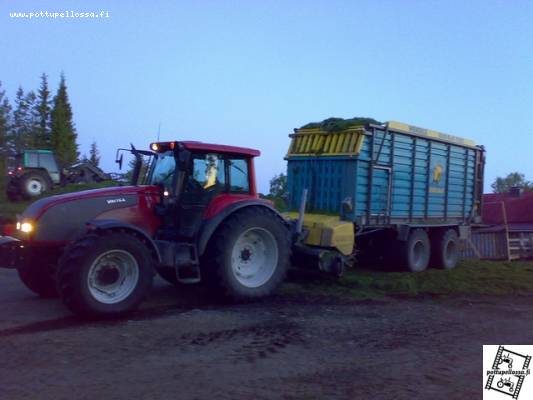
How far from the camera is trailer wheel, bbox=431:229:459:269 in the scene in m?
13.5

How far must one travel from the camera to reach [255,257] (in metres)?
9.41

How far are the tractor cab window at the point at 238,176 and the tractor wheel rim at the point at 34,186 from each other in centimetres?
1759

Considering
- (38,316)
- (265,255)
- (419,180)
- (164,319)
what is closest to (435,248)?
(419,180)

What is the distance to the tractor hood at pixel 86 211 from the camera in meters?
7.77

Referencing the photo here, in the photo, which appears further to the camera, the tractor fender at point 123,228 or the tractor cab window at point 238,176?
the tractor cab window at point 238,176

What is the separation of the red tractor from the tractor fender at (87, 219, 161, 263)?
0.04 ft

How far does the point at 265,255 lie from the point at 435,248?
553 centimetres

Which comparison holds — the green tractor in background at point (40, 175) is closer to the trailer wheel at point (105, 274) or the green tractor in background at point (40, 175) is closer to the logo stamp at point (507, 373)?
the trailer wheel at point (105, 274)

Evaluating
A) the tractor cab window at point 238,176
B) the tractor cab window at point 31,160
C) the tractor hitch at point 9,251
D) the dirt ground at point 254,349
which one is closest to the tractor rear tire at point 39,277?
the dirt ground at point 254,349

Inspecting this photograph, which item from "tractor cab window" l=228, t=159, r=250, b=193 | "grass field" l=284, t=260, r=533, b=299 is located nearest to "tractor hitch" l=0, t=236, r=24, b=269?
"tractor cab window" l=228, t=159, r=250, b=193

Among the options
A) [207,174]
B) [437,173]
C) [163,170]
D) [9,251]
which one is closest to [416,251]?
[437,173]

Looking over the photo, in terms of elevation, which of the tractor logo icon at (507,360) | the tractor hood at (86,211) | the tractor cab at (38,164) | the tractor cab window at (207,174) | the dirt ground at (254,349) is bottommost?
the dirt ground at (254,349)

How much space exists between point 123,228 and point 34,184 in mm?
18623

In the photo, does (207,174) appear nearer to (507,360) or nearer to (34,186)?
(507,360)
